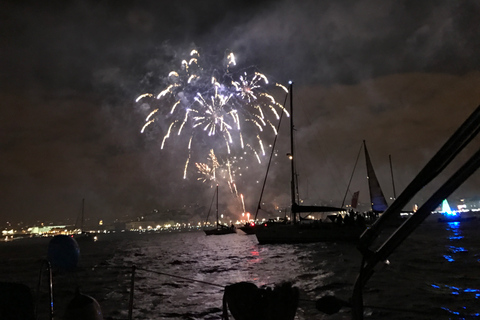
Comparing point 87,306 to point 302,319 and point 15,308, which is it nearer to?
point 15,308

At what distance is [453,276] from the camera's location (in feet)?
61.3

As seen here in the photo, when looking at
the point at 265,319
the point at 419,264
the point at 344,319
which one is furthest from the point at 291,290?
the point at 419,264

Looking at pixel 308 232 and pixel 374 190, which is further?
pixel 374 190

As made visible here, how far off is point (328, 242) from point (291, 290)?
47575 millimetres

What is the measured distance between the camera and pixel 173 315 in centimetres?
1370

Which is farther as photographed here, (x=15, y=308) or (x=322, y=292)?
(x=322, y=292)

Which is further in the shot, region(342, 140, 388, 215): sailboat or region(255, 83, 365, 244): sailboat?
region(342, 140, 388, 215): sailboat

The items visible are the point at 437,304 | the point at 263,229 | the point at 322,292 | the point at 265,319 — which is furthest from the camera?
the point at 263,229

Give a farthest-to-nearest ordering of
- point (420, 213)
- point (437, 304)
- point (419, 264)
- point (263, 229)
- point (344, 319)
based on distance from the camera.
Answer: point (263, 229), point (419, 264), point (437, 304), point (344, 319), point (420, 213)

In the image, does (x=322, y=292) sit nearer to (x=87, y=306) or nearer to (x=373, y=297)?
(x=373, y=297)

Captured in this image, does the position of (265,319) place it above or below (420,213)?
below

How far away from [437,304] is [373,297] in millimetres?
2619

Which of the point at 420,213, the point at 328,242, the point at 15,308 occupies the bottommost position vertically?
the point at 328,242

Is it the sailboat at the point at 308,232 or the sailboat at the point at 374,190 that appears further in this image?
the sailboat at the point at 374,190
